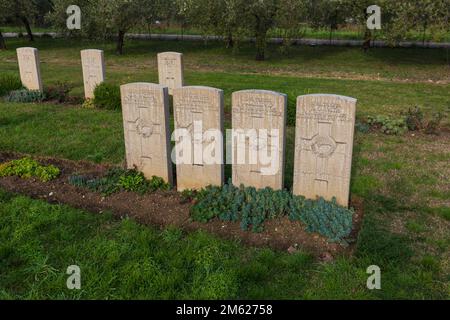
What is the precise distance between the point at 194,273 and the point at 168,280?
307mm

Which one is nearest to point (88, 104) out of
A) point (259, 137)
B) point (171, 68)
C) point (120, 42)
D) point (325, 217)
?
point (171, 68)

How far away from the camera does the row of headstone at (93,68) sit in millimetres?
12023

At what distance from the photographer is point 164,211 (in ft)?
18.4

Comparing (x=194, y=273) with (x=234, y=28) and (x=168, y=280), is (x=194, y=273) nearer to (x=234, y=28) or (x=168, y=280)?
(x=168, y=280)

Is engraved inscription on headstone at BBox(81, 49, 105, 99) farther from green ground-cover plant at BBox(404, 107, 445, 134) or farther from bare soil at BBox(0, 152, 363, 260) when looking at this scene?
green ground-cover plant at BBox(404, 107, 445, 134)

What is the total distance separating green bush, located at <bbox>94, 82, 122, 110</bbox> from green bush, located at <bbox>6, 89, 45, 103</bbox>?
209 cm

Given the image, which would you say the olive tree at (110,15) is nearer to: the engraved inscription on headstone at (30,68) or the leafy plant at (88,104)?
the engraved inscription on headstone at (30,68)

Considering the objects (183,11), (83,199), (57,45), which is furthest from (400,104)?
(57,45)

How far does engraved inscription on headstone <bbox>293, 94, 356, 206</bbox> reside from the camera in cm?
509

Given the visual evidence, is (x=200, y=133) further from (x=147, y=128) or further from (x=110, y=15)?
(x=110, y=15)

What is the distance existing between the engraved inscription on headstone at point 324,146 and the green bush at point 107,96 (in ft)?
21.9

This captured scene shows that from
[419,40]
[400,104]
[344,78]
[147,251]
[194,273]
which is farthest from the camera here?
[419,40]

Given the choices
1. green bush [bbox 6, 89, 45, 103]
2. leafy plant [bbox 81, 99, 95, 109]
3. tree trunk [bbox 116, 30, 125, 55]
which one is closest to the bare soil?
leafy plant [bbox 81, 99, 95, 109]

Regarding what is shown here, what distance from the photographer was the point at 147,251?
4535 millimetres
